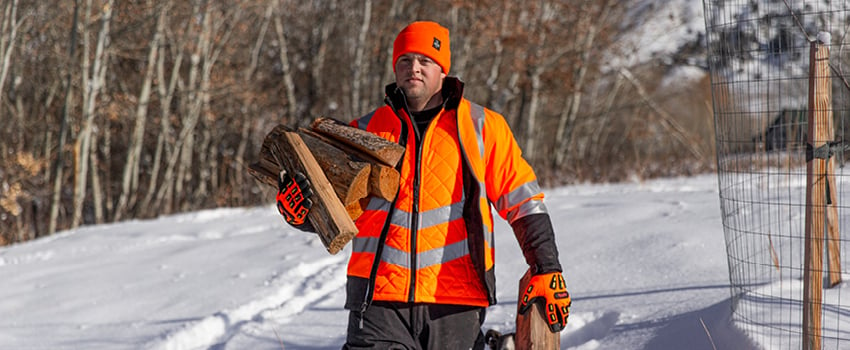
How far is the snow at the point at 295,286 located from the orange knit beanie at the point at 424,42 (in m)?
1.86

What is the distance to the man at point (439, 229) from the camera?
7.97 ft

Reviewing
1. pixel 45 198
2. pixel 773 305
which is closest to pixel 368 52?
pixel 45 198

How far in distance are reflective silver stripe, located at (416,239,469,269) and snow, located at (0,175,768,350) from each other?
4.90 ft

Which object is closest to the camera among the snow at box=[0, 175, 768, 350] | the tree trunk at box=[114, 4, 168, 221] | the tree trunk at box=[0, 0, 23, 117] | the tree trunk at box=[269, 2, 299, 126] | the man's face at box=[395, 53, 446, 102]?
the man's face at box=[395, 53, 446, 102]

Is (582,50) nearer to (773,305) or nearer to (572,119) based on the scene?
(572,119)

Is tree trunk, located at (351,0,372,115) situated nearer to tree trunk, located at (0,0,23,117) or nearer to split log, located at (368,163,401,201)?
tree trunk, located at (0,0,23,117)

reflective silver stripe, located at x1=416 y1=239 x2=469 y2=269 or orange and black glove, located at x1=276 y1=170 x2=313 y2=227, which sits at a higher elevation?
orange and black glove, located at x1=276 y1=170 x2=313 y2=227

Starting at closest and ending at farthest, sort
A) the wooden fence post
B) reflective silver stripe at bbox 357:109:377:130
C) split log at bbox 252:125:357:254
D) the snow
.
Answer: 1. split log at bbox 252:125:357:254
2. reflective silver stripe at bbox 357:109:377:130
3. the wooden fence post
4. the snow

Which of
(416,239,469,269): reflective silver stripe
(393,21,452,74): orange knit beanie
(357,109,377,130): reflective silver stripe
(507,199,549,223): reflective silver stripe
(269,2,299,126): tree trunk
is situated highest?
(269,2,299,126): tree trunk

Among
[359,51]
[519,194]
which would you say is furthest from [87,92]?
[519,194]

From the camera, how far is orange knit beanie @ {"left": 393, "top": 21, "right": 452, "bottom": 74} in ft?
8.36

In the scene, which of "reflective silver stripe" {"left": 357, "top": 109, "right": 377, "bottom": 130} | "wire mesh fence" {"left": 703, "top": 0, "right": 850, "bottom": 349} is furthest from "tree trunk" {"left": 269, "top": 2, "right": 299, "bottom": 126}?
"reflective silver stripe" {"left": 357, "top": 109, "right": 377, "bottom": 130}

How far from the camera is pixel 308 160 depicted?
2451 mm

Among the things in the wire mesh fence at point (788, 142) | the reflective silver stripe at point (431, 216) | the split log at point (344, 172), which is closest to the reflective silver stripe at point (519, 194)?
the reflective silver stripe at point (431, 216)
